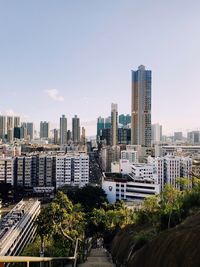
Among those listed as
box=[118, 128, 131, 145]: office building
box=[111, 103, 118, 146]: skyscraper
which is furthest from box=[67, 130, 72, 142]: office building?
box=[111, 103, 118, 146]: skyscraper

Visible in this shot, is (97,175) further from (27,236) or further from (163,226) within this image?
(163,226)

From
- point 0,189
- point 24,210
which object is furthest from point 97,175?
point 24,210

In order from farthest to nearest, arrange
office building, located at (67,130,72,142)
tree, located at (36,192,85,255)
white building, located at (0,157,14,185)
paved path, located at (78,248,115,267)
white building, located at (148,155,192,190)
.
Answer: office building, located at (67,130,72,142), white building, located at (0,157,14,185), white building, located at (148,155,192,190), tree, located at (36,192,85,255), paved path, located at (78,248,115,267)

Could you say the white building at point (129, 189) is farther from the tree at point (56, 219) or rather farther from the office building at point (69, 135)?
the office building at point (69, 135)

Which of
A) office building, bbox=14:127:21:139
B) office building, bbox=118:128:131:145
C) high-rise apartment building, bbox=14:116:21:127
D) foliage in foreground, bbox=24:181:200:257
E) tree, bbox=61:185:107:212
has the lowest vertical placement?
tree, bbox=61:185:107:212

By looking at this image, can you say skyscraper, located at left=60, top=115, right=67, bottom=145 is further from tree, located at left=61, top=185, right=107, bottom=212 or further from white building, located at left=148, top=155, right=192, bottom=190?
tree, located at left=61, top=185, right=107, bottom=212

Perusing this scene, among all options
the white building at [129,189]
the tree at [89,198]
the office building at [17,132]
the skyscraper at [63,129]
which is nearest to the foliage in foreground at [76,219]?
the tree at [89,198]

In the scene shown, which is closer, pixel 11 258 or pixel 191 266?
pixel 11 258
